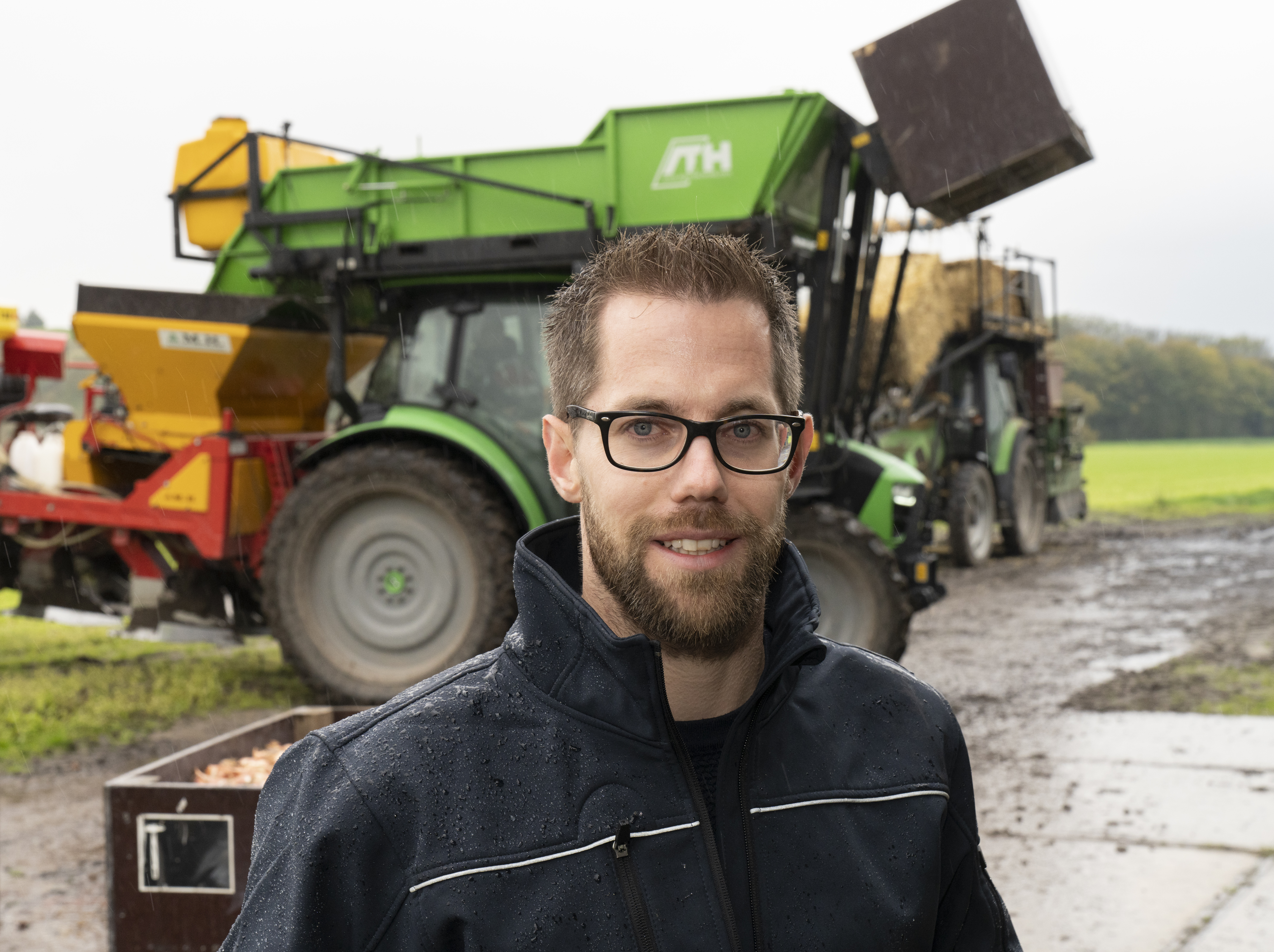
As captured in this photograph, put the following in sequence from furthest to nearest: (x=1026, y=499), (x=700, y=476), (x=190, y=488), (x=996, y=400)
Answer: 1. (x=1026, y=499)
2. (x=996, y=400)
3. (x=190, y=488)
4. (x=700, y=476)

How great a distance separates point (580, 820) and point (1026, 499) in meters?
13.8

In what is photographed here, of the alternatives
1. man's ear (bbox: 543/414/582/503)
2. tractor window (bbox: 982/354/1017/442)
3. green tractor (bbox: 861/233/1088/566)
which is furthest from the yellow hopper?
tractor window (bbox: 982/354/1017/442)

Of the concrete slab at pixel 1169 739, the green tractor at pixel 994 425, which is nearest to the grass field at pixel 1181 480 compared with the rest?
the green tractor at pixel 994 425

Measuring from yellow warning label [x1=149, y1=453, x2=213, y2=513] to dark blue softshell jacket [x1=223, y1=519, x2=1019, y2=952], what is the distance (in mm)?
5094

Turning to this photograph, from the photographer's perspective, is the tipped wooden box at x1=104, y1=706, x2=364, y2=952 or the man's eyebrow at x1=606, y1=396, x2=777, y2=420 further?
the tipped wooden box at x1=104, y1=706, x2=364, y2=952

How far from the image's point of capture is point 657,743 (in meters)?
1.42

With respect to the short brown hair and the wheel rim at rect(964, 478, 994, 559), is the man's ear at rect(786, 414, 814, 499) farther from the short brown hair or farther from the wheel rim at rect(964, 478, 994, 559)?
the wheel rim at rect(964, 478, 994, 559)

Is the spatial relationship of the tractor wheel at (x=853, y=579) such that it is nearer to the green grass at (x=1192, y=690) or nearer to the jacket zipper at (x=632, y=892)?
the green grass at (x=1192, y=690)

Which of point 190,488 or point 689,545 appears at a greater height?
point 689,545

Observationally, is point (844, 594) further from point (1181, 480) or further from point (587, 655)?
point (1181, 480)

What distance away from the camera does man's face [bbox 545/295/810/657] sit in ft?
5.01

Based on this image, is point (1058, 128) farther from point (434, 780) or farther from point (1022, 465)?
point (1022, 465)

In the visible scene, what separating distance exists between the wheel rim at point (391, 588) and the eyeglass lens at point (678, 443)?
4332 mm

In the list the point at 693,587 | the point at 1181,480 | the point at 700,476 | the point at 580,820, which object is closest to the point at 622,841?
the point at 580,820
